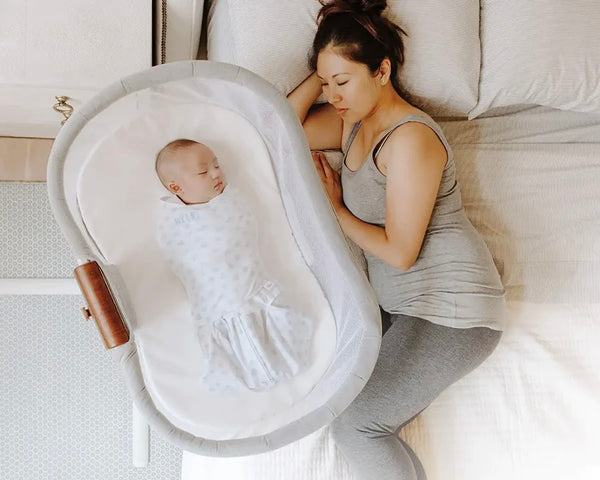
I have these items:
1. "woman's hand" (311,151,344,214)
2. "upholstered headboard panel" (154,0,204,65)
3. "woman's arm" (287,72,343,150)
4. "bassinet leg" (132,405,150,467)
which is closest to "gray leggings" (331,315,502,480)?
"woman's hand" (311,151,344,214)

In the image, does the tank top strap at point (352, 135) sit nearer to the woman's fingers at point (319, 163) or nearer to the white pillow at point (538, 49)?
the woman's fingers at point (319, 163)

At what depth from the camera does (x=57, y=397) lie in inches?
59.7

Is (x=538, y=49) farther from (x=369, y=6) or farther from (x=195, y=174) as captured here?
(x=195, y=174)

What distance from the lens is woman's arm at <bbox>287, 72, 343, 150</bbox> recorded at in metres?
1.22

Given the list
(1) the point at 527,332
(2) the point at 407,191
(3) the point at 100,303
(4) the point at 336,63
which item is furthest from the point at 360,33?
(1) the point at 527,332

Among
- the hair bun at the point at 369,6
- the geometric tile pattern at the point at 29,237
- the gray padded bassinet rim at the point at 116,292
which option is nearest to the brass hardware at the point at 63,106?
the gray padded bassinet rim at the point at 116,292

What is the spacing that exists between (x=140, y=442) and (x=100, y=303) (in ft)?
2.39

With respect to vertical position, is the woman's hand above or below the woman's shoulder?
below

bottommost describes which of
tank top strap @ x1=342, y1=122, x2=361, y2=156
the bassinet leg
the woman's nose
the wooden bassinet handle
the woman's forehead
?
the bassinet leg

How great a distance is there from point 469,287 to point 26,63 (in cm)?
96

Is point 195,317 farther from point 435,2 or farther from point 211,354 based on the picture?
point 435,2

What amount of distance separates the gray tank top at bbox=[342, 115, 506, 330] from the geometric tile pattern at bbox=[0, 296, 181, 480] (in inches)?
31.6

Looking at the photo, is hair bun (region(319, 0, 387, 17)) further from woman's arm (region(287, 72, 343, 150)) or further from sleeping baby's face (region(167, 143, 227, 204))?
sleeping baby's face (region(167, 143, 227, 204))

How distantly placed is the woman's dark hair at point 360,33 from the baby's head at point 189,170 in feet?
0.96
